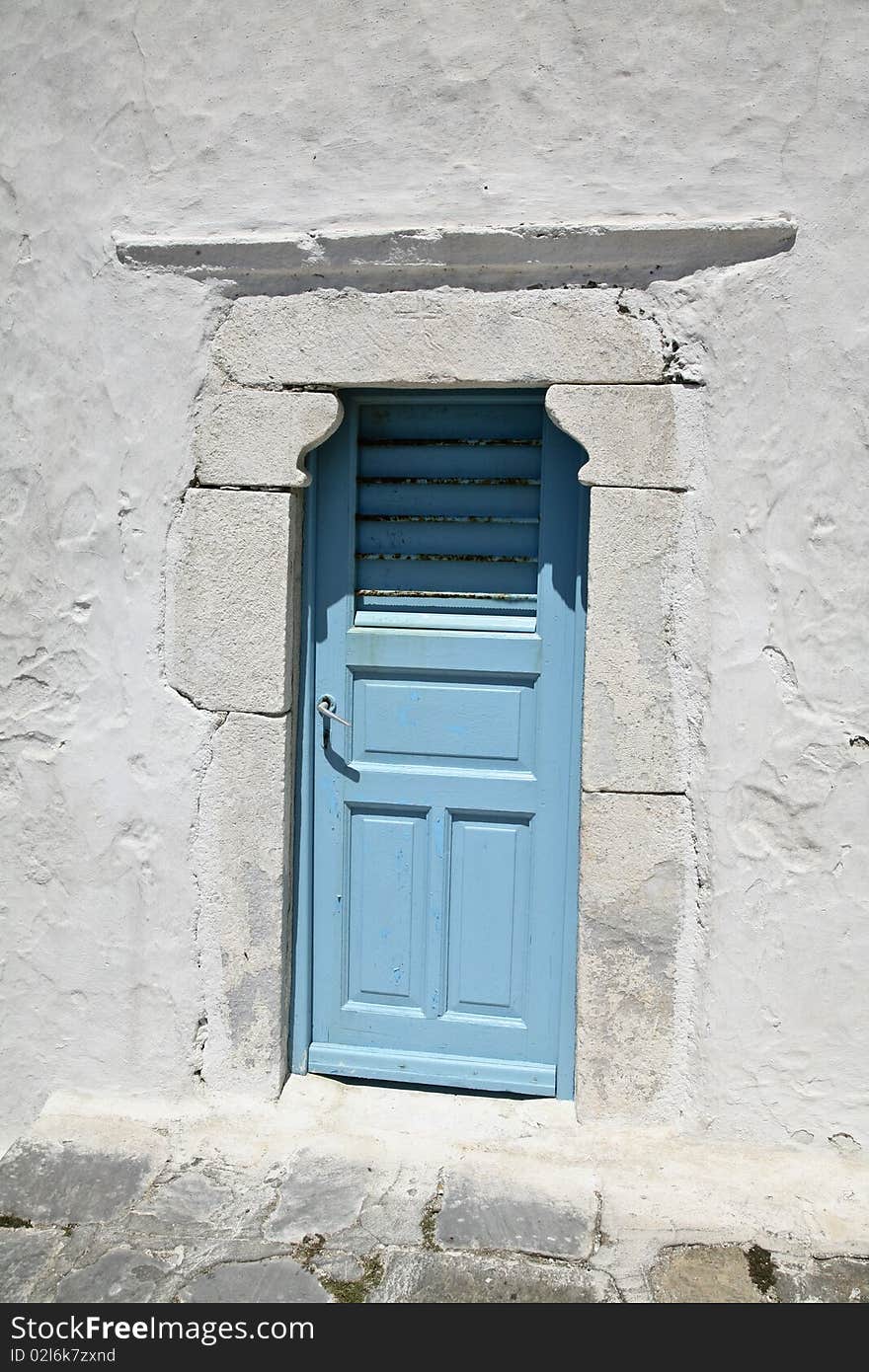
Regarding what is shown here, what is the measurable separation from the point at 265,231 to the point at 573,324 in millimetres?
888

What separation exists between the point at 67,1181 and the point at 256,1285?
71 cm

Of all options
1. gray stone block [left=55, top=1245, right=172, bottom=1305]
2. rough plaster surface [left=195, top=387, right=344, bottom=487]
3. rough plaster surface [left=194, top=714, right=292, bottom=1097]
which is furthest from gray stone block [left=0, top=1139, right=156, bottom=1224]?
rough plaster surface [left=195, top=387, right=344, bottom=487]

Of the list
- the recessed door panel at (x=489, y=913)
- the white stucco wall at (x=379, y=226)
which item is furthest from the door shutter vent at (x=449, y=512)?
the recessed door panel at (x=489, y=913)

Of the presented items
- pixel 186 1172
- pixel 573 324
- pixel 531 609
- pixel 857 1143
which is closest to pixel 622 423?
pixel 573 324

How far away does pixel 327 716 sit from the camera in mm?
3201

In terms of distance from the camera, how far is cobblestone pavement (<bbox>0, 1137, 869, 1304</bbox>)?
2.50 m

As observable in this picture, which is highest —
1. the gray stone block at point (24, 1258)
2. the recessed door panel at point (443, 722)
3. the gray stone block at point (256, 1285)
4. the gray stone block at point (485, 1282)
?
the recessed door panel at point (443, 722)

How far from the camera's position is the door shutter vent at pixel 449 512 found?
310 cm

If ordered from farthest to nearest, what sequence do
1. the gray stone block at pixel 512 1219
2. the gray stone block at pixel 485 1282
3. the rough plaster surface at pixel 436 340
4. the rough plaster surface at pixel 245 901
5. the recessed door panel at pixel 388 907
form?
the recessed door panel at pixel 388 907 < the rough plaster surface at pixel 245 901 < the rough plaster surface at pixel 436 340 < the gray stone block at pixel 512 1219 < the gray stone block at pixel 485 1282

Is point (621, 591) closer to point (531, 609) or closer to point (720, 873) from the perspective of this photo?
point (531, 609)

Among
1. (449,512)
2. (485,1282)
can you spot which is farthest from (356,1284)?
(449,512)

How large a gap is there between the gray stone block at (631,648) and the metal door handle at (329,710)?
716 millimetres

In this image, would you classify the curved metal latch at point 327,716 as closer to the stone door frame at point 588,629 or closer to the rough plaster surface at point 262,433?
the stone door frame at point 588,629

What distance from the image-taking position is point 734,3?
275 cm
